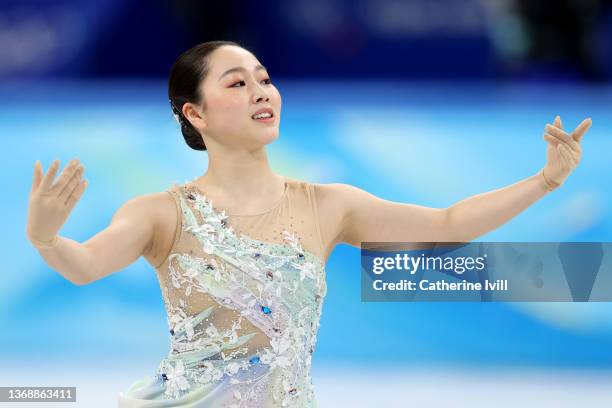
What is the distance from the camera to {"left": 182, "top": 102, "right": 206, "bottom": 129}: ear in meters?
3.08

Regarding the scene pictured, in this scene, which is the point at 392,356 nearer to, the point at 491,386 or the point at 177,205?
the point at 491,386

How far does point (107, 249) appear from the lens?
2814 mm

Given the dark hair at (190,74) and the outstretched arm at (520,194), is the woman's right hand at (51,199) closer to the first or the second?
the dark hair at (190,74)

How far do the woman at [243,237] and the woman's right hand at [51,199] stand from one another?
209 millimetres

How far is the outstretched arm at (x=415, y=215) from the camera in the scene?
3006 millimetres

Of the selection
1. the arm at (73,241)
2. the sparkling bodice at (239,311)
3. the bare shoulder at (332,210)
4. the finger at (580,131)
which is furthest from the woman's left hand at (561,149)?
the arm at (73,241)

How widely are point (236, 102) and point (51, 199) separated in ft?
2.17

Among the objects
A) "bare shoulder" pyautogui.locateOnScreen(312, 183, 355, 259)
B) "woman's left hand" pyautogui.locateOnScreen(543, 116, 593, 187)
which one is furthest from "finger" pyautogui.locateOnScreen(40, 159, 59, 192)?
"woman's left hand" pyautogui.locateOnScreen(543, 116, 593, 187)

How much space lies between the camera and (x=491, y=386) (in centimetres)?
391

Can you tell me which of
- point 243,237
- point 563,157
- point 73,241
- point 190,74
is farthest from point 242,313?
point 563,157

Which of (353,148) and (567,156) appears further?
(353,148)

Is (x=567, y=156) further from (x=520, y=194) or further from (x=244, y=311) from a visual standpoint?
(x=244, y=311)

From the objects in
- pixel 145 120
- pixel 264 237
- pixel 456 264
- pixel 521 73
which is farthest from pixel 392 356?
pixel 521 73

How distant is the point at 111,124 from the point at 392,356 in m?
1.86
